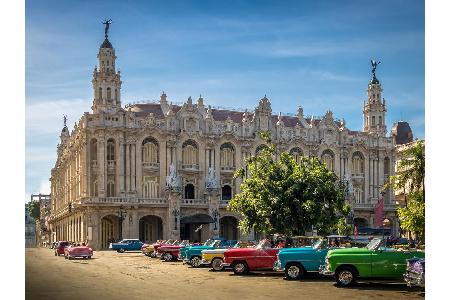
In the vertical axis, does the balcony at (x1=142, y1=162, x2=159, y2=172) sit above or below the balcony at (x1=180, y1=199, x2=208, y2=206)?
above

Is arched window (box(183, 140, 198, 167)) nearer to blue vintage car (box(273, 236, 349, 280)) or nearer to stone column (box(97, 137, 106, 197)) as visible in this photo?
stone column (box(97, 137, 106, 197))

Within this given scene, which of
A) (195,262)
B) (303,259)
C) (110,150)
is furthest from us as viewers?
(110,150)

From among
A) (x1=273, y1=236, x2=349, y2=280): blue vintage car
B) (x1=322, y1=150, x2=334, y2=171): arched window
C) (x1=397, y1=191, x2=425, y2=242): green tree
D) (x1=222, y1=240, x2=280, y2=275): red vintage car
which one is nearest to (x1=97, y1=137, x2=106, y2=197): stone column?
(x1=322, y1=150, x2=334, y2=171): arched window

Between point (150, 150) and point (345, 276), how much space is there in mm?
45929

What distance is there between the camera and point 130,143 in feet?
215

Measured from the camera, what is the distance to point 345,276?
73.1ft

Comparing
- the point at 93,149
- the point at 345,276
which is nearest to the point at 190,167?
the point at 93,149

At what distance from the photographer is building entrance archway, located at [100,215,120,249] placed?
64562 mm

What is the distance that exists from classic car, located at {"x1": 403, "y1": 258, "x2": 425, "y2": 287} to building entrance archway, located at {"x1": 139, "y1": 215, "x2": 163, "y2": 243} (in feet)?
156

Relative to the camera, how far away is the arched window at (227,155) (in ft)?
228

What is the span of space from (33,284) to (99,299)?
4969 mm

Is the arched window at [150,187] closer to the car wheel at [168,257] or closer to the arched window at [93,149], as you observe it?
the arched window at [93,149]

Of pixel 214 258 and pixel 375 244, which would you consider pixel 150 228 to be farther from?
pixel 375 244
